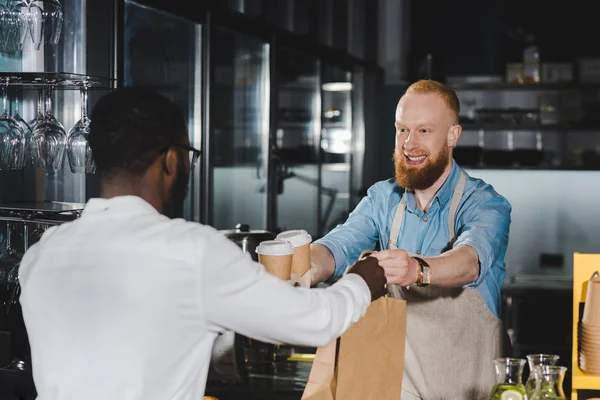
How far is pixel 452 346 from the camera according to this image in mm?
2479

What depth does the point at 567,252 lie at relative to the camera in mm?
6805

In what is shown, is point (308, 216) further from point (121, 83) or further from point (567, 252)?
point (121, 83)

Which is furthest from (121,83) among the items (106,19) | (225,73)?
(225,73)

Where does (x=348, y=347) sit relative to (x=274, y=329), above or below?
below

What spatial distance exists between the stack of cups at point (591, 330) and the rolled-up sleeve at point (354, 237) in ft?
2.29

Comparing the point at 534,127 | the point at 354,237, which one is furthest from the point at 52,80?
the point at 534,127

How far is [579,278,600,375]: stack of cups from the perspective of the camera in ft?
6.93

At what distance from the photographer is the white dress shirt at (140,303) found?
1470mm

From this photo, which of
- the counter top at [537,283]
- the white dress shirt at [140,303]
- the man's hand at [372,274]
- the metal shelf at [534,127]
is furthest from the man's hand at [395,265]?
the metal shelf at [534,127]

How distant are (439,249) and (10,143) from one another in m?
1.29

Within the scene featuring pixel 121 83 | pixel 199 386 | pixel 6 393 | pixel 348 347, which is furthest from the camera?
pixel 121 83

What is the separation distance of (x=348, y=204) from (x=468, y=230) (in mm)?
5240

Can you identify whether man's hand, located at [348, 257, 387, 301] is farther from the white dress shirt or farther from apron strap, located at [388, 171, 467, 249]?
apron strap, located at [388, 171, 467, 249]

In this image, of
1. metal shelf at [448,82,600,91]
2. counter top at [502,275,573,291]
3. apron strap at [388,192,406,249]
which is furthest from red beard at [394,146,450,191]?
metal shelf at [448,82,600,91]
